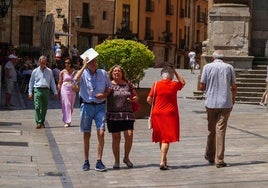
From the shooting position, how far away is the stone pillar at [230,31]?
1015 inches

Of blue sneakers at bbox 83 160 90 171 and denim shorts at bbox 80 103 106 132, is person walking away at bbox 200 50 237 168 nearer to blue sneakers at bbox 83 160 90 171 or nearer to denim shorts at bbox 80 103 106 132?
denim shorts at bbox 80 103 106 132

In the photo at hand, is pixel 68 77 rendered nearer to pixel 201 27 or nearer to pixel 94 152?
pixel 94 152

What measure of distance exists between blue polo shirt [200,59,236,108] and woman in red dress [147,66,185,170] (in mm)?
448

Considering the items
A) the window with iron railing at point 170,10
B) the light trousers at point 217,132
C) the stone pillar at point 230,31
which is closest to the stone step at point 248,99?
the stone pillar at point 230,31

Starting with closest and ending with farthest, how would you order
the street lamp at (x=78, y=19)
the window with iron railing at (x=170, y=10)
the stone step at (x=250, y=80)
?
the stone step at (x=250, y=80) → the street lamp at (x=78, y=19) → the window with iron railing at (x=170, y=10)

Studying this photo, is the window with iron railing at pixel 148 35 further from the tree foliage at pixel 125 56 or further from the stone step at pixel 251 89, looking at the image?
the tree foliage at pixel 125 56

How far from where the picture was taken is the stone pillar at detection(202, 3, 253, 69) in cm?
2578

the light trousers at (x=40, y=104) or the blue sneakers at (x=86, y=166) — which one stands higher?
the light trousers at (x=40, y=104)

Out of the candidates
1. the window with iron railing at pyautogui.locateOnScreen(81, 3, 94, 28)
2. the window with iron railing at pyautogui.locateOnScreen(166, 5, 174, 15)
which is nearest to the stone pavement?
the window with iron railing at pyautogui.locateOnScreen(81, 3, 94, 28)

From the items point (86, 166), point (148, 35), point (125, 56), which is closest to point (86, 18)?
point (148, 35)

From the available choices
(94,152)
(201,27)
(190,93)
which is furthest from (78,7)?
(94,152)

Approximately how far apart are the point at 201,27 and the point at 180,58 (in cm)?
788

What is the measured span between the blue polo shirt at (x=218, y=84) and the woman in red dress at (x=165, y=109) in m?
0.45

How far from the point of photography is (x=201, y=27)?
88.7 meters
